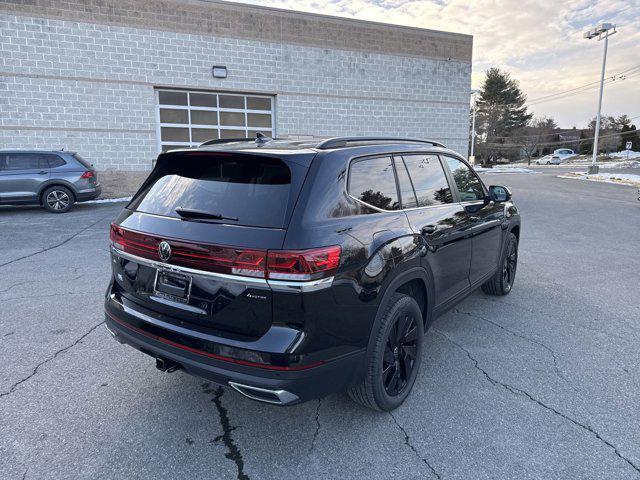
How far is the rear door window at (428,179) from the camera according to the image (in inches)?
131

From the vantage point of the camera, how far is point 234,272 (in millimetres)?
2275

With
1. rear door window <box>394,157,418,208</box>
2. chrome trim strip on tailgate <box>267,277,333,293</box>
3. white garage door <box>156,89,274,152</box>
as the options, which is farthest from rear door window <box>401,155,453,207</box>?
white garage door <box>156,89,274,152</box>

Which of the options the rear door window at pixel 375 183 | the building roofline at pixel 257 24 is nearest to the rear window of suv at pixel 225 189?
the rear door window at pixel 375 183

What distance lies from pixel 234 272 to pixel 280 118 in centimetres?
1447

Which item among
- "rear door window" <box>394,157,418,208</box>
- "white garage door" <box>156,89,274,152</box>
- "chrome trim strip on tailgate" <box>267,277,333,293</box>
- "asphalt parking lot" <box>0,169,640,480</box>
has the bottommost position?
"asphalt parking lot" <box>0,169,640,480</box>

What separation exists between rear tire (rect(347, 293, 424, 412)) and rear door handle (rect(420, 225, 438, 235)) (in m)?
0.50

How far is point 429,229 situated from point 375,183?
605mm

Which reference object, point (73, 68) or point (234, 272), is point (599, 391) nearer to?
point (234, 272)

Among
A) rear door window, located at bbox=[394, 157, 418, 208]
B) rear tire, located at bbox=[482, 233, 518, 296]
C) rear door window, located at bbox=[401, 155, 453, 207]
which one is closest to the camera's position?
rear door window, located at bbox=[394, 157, 418, 208]

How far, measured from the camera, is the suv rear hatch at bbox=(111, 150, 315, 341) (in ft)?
7.45

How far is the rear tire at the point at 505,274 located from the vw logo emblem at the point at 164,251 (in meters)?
3.59

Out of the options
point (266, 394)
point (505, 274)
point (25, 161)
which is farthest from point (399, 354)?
point (25, 161)

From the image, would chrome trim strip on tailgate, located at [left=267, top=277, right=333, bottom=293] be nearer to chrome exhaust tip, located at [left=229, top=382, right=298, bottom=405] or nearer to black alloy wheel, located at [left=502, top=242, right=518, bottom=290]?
chrome exhaust tip, located at [left=229, top=382, right=298, bottom=405]

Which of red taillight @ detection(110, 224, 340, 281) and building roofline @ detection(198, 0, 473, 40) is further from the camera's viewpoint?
building roofline @ detection(198, 0, 473, 40)
